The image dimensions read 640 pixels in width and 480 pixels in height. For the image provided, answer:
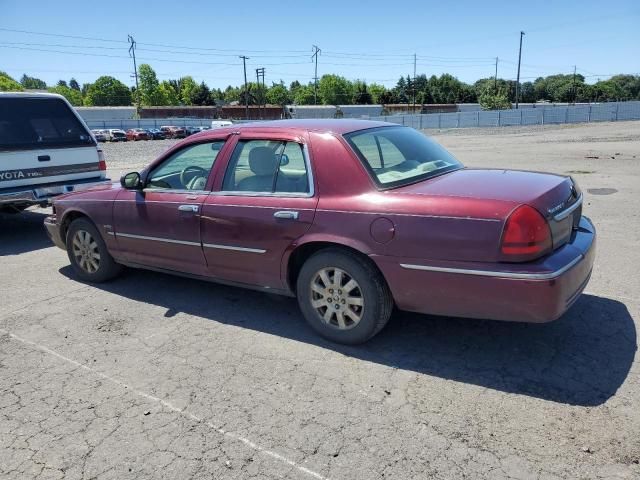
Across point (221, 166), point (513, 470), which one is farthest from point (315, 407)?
point (221, 166)

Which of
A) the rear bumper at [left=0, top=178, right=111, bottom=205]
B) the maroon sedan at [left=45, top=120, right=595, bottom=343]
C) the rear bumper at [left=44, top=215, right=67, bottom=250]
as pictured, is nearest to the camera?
the maroon sedan at [left=45, top=120, right=595, bottom=343]

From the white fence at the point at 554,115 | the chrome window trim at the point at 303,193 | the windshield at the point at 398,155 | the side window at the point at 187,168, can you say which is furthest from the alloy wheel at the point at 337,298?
the white fence at the point at 554,115

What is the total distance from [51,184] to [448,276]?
6.54m

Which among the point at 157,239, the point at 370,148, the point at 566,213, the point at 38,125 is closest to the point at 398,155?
the point at 370,148

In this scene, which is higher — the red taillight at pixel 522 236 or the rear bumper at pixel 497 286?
the red taillight at pixel 522 236

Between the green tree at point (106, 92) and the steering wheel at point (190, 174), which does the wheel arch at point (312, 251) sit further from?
the green tree at point (106, 92)

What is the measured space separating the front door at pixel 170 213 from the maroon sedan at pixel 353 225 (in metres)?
0.01

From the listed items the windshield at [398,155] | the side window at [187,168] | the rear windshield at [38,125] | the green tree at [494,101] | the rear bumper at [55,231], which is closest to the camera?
the windshield at [398,155]

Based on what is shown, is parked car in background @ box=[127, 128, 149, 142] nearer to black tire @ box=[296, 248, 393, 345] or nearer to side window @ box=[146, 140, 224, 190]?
side window @ box=[146, 140, 224, 190]

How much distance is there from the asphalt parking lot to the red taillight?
83 centimetres

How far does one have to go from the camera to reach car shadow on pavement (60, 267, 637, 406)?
10.7 ft

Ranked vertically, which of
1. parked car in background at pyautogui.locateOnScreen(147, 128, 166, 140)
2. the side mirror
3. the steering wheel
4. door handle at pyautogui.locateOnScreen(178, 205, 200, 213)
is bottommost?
parked car in background at pyautogui.locateOnScreen(147, 128, 166, 140)

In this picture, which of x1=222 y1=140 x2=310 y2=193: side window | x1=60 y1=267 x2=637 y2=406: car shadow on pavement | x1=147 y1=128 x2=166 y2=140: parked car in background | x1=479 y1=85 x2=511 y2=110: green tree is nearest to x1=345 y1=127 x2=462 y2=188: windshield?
x1=222 y1=140 x2=310 y2=193: side window

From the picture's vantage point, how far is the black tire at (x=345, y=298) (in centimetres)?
359
